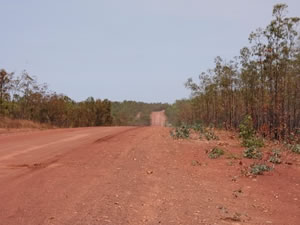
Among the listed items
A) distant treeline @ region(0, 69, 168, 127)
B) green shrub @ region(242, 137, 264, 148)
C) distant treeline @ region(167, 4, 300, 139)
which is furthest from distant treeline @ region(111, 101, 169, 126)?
green shrub @ region(242, 137, 264, 148)

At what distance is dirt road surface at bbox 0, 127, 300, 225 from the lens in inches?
213

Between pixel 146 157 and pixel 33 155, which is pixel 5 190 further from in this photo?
pixel 146 157

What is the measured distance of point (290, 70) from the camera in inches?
1007

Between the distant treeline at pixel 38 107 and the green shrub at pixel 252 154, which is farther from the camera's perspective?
the distant treeline at pixel 38 107

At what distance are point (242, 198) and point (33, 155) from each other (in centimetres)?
627

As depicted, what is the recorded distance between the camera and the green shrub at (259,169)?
9.15 m

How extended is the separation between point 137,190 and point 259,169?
3.75m

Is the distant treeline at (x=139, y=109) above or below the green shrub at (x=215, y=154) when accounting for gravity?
above

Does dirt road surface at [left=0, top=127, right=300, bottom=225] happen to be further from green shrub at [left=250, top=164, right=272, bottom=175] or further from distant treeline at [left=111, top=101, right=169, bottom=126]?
distant treeline at [left=111, top=101, right=169, bottom=126]

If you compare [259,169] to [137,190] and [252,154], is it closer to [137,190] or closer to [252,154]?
[252,154]

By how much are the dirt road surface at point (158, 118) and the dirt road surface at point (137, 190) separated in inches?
4327

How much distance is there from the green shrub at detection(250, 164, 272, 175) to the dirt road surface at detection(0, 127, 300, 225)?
0.86 ft

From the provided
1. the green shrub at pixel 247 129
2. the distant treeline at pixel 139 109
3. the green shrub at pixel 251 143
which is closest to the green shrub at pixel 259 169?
the green shrub at pixel 251 143

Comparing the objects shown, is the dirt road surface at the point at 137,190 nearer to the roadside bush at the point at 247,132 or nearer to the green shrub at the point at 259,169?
the green shrub at the point at 259,169
